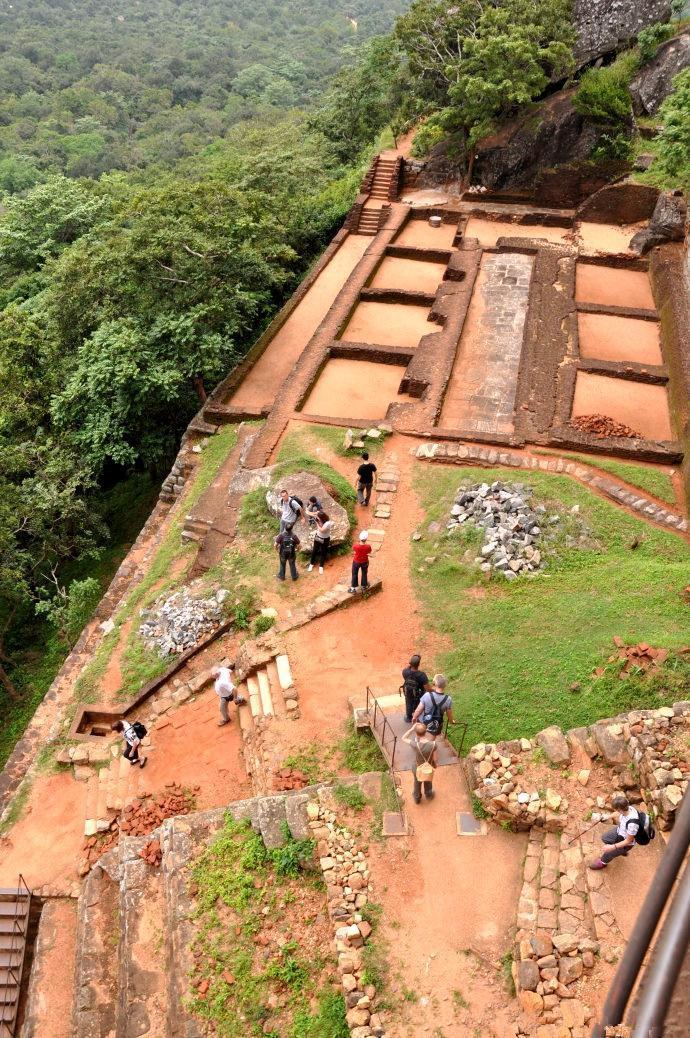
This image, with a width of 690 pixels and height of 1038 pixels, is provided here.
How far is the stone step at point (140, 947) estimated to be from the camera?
8.04 m

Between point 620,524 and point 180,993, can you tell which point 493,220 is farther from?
point 180,993

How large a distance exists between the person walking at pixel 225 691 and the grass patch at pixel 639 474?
8.67 meters

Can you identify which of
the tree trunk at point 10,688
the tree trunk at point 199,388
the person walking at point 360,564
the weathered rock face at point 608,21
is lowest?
the tree trunk at point 10,688

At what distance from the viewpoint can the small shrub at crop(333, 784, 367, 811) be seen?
8.38 m

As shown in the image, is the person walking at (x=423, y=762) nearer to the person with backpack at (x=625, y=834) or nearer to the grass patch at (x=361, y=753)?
the grass patch at (x=361, y=753)

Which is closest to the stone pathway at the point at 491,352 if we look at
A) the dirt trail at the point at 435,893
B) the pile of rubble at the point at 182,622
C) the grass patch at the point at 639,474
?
the grass patch at the point at 639,474

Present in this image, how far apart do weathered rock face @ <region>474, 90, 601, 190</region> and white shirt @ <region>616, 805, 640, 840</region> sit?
24.6m

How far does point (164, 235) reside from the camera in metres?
16.7

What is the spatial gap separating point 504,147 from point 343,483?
18.2 meters

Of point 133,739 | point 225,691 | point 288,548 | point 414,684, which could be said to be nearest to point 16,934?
point 133,739

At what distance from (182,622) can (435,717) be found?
534 cm

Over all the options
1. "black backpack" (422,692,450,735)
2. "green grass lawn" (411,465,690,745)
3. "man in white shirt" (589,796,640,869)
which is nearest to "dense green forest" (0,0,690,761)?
"green grass lawn" (411,465,690,745)

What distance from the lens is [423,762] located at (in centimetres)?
855

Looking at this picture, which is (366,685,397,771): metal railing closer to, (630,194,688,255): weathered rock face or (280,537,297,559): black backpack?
(280,537,297,559): black backpack
